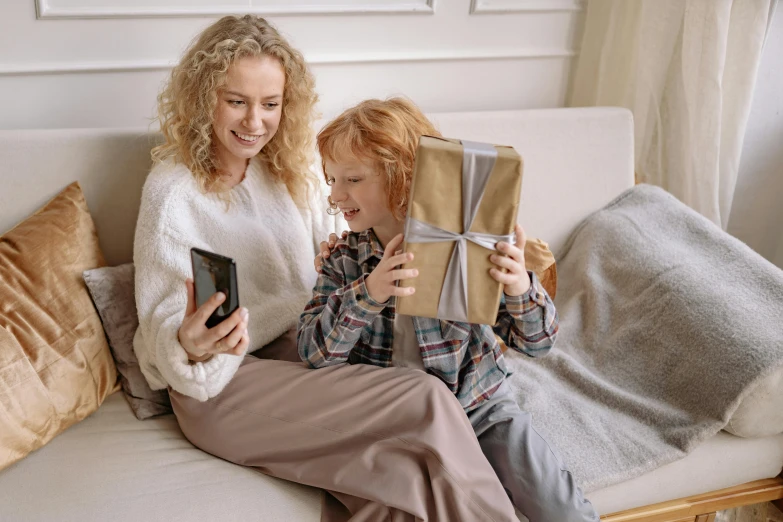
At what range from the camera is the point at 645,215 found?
1849mm

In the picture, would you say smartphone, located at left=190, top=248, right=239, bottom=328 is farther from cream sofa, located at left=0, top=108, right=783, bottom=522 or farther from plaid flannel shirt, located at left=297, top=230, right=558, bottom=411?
cream sofa, located at left=0, top=108, right=783, bottom=522

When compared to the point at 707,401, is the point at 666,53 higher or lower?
higher

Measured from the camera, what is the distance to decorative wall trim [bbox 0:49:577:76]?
Result: 1.67m

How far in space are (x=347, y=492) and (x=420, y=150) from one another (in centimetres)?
58

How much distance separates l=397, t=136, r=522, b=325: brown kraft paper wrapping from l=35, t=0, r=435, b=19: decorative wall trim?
87 cm

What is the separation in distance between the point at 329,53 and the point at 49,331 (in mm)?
984

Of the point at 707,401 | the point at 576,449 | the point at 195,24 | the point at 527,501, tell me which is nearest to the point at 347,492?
the point at 527,501

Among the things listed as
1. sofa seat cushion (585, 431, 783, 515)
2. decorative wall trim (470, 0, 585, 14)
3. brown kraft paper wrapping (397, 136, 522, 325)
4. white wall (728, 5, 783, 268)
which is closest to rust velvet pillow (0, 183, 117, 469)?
brown kraft paper wrapping (397, 136, 522, 325)

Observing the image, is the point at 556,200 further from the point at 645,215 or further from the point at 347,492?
the point at 347,492

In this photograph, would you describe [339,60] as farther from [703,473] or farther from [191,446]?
[703,473]

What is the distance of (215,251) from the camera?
4.84 ft

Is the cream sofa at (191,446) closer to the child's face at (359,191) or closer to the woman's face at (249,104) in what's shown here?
the woman's face at (249,104)

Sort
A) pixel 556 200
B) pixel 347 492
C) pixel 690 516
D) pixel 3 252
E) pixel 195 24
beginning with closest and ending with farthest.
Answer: pixel 347 492, pixel 3 252, pixel 690 516, pixel 195 24, pixel 556 200

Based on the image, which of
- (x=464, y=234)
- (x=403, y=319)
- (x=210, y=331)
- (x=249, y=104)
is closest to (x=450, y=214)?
(x=464, y=234)
